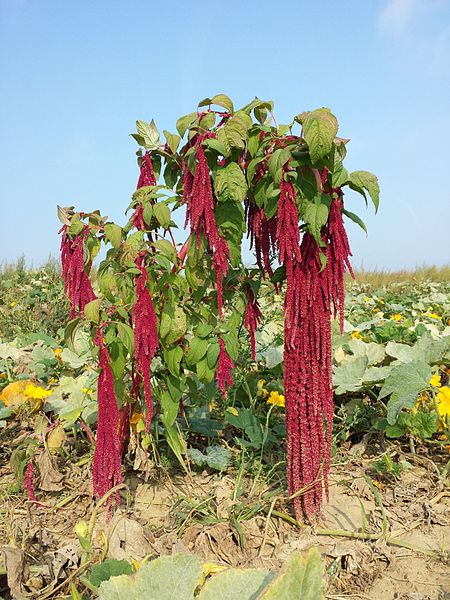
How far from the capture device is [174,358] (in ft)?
7.29

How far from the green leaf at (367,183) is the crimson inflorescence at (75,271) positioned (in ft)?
3.09

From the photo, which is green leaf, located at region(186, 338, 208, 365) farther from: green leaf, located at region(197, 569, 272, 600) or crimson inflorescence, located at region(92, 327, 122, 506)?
green leaf, located at region(197, 569, 272, 600)

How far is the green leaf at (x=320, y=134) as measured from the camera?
178cm

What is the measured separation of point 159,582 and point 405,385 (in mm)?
1910

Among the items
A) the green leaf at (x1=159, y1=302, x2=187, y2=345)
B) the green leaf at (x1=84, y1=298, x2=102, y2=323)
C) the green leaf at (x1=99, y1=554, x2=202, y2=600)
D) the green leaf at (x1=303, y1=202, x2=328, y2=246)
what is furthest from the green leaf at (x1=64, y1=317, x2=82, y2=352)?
the green leaf at (x1=99, y1=554, x2=202, y2=600)

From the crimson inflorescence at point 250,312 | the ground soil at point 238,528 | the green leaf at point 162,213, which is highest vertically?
the green leaf at point 162,213

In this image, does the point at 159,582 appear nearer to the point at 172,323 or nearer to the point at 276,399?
the point at 172,323

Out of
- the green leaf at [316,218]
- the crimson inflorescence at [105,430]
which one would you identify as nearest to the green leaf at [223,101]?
the green leaf at [316,218]

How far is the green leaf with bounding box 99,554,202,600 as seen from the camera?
95 centimetres

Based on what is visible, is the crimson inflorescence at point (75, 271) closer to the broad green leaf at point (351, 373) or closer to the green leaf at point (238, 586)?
the green leaf at point (238, 586)

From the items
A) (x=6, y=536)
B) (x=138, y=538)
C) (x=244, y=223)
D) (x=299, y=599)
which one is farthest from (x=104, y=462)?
(x=299, y=599)

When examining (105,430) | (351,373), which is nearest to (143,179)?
(105,430)

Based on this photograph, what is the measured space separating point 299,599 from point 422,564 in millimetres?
1500

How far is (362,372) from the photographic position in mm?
3201
